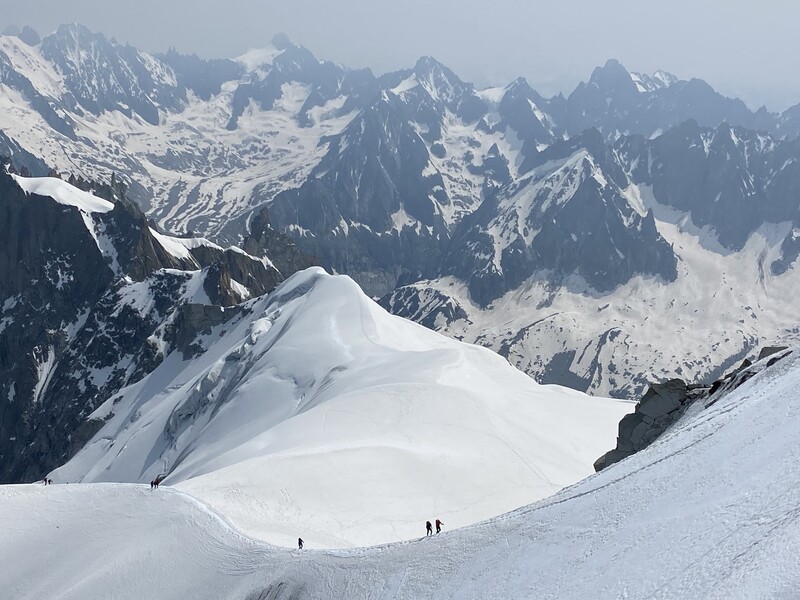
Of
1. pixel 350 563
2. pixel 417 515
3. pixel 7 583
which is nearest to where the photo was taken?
pixel 350 563

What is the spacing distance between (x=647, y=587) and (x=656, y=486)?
822 centimetres

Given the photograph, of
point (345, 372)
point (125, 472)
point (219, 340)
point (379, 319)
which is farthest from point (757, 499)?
point (219, 340)

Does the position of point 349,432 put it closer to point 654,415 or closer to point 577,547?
point 654,415

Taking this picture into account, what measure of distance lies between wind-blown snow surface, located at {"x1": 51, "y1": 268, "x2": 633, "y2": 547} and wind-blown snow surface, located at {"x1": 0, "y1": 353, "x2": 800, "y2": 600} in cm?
585

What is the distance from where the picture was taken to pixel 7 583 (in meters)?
55.1

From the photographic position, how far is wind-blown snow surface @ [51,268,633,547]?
2367 inches

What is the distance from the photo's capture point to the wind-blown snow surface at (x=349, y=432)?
6012 cm

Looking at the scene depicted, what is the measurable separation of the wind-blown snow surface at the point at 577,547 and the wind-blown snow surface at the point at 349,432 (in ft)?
19.2

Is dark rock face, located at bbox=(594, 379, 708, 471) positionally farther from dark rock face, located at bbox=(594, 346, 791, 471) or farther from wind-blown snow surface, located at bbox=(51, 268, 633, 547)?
wind-blown snow surface, located at bbox=(51, 268, 633, 547)

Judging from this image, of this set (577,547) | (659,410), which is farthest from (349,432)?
(577,547)

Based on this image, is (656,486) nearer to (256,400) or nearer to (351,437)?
(351,437)

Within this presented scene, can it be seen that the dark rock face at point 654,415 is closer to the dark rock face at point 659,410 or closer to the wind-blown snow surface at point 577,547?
the dark rock face at point 659,410

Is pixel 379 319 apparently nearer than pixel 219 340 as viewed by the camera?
Yes

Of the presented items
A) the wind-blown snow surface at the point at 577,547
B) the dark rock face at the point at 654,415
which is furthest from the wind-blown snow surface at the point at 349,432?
the dark rock face at the point at 654,415
